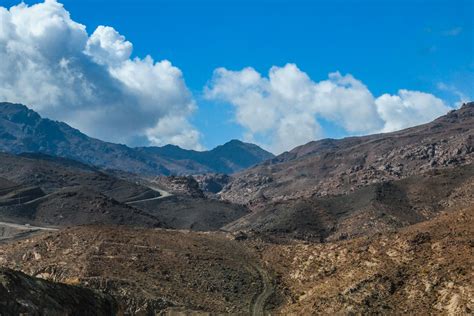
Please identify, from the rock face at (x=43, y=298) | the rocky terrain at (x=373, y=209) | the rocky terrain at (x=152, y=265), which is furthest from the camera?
the rocky terrain at (x=373, y=209)

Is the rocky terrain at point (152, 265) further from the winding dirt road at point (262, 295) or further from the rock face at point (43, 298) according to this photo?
the rock face at point (43, 298)

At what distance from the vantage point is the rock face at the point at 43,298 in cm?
1432

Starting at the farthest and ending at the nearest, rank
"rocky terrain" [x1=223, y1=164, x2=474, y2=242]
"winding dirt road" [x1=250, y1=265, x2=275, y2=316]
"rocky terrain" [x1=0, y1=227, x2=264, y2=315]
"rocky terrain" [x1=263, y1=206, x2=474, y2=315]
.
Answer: "rocky terrain" [x1=223, y1=164, x2=474, y2=242] → "winding dirt road" [x1=250, y1=265, x2=275, y2=316] → "rocky terrain" [x1=0, y1=227, x2=264, y2=315] → "rocky terrain" [x1=263, y1=206, x2=474, y2=315]

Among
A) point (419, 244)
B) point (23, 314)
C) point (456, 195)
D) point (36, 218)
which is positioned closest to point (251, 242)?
point (419, 244)

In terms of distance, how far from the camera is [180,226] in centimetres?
18425

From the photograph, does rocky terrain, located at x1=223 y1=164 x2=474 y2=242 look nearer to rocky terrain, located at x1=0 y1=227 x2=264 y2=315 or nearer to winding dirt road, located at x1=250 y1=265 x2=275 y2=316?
rocky terrain, located at x1=0 y1=227 x2=264 y2=315

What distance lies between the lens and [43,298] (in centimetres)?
1533

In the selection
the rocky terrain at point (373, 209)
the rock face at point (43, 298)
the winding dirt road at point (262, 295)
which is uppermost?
the rocky terrain at point (373, 209)

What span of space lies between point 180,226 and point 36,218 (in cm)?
4572

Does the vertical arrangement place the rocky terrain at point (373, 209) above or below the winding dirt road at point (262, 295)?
above

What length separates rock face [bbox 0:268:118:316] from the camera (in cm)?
1432

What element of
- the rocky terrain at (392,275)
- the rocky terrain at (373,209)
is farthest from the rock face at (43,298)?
the rocky terrain at (373,209)

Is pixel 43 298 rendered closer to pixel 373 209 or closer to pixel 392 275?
pixel 392 275

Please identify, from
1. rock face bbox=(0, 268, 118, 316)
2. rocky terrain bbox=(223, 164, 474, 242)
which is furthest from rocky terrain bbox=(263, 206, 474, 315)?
rocky terrain bbox=(223, 164, 474, 242)
